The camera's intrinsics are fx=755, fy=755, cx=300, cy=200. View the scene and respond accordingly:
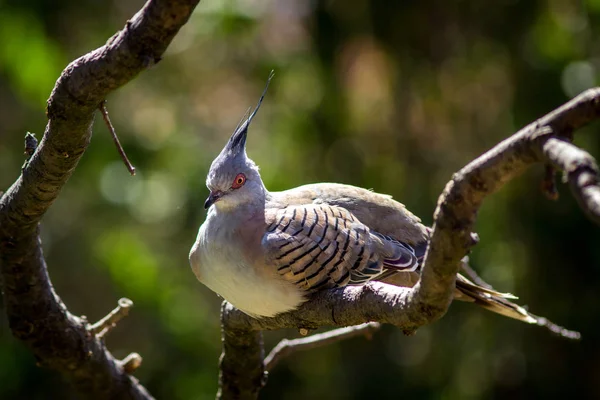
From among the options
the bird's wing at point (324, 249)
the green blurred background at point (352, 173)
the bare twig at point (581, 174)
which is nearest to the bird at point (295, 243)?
the bird's wing at point (324, 249)

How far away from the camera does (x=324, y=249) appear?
2.34 meters

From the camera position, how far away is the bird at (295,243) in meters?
2.30

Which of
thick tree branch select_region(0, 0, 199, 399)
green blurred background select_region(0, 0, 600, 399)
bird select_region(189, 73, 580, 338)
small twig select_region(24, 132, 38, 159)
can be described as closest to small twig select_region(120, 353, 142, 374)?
thick tree branch select_region(0, 0, 199, 399)

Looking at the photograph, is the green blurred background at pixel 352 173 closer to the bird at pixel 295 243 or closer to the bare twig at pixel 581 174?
the bird at pixel 295 243

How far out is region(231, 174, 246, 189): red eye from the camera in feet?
8.64

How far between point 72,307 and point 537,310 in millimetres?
3276

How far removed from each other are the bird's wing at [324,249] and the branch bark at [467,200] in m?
0.31

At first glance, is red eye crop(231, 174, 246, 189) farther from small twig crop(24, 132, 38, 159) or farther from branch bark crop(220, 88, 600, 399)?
branch bark crop(220, 88, 600, 399)

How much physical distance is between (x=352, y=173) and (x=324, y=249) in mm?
2973

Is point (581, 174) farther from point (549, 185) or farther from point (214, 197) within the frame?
point (214, 197)

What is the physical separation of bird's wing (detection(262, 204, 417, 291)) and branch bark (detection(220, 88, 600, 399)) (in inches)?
12.4

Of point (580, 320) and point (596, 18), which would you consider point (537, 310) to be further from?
point (596, 18)

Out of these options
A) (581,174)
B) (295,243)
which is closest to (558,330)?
(295,243)

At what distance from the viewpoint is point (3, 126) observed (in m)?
5.66
